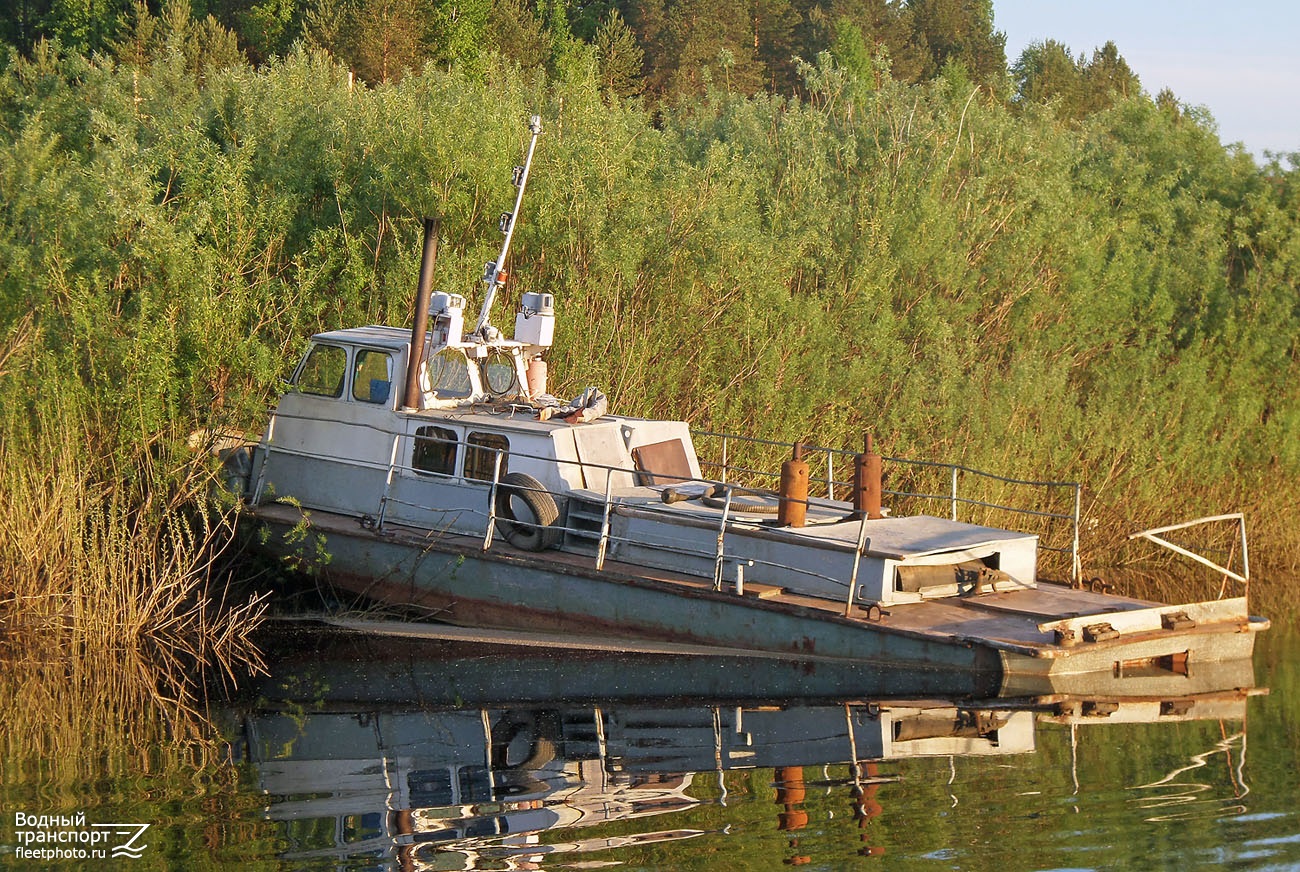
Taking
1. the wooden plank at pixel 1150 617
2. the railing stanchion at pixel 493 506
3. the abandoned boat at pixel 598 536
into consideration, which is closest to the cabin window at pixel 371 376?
the abandoned boat at pixel 598 536

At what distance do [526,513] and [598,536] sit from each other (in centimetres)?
88

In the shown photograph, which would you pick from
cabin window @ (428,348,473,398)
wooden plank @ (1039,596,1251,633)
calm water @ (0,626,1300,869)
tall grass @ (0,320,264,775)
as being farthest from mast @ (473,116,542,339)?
wooden plank @ (1039,596,1251,633)

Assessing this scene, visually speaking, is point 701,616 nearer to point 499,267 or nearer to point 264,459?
point 499,267

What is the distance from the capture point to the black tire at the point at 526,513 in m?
14.4

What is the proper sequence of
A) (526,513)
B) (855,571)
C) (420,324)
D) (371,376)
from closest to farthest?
(855,571) < (526,513) < (420,324) < (371,376)

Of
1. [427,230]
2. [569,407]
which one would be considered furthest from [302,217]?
[569,407]

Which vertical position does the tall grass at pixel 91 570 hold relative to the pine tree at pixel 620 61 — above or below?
below

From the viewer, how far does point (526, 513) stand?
571 inches

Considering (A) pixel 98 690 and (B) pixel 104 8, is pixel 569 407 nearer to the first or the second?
(A) pixel 98 690

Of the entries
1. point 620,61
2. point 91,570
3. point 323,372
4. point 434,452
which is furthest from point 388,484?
point 620,61

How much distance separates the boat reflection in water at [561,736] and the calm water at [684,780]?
0.03 m

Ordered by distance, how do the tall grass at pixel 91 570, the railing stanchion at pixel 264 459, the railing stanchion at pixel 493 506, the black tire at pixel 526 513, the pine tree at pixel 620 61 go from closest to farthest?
the tall grass at pixel 91 570, the black tire at pixel 526 513, the railing stanchion at pixel 493 506, the railing stanchion at pixel 264 459, the pine tree at pixel 620 61

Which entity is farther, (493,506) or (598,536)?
(493,506)

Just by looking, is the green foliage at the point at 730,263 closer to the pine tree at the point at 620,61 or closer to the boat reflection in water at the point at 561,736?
the boat reflection in water at the point at 561,736
